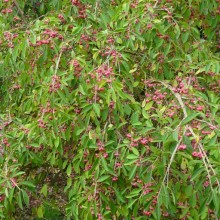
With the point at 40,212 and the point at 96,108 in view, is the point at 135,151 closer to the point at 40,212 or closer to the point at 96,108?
the point at 96,108

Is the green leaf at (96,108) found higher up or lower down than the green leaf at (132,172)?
higher up

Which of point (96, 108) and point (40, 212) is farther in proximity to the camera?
point (40, 212)

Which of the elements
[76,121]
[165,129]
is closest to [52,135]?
[76,121]

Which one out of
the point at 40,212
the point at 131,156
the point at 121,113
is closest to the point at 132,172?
the point at 131,156

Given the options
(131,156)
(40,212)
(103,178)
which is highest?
(131,156)

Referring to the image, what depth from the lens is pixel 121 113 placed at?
2664mm

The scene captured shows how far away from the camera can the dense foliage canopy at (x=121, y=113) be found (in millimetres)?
2438

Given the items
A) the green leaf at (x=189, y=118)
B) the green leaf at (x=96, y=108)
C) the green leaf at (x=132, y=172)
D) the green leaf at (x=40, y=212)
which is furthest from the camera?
the green leaf at (x=40, y=212)

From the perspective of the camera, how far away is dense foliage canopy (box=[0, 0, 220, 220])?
96.0 inches

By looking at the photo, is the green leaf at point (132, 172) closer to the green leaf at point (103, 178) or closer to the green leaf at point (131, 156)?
the green leaf at point (131, 156)

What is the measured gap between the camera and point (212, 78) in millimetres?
3049

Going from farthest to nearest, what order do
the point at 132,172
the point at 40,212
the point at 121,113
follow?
the point at 40,212
the point at 121,113
the point at 132,172

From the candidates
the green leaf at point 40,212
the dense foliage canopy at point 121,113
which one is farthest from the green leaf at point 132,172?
the green leaf at point 40,212

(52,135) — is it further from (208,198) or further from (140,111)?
(208,198)
